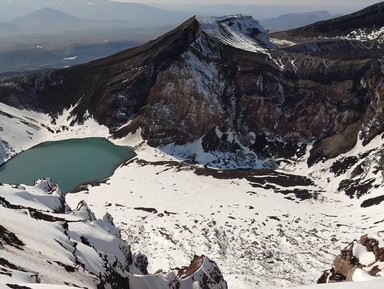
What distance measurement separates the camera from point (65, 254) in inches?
960

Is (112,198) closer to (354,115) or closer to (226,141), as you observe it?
(226,141)

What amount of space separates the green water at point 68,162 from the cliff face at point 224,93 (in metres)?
8.69

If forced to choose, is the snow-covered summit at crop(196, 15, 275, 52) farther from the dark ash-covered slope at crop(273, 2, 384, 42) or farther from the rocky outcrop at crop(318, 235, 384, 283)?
the rocky outcrop at crop(318, 235, 384, 283)

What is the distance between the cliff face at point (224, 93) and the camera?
266 ft

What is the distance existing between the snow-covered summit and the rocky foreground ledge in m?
74.6

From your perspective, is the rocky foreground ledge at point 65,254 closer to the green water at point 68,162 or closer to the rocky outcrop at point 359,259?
the rocky outcrop at point 359,259

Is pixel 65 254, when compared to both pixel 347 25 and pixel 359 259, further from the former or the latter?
pixel 347 25

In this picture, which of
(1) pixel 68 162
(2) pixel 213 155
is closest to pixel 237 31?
(2) pixel 213 155

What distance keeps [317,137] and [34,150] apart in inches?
2513

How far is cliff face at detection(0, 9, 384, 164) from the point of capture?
81125mm

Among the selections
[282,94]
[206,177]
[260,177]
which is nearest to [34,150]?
[206,177]

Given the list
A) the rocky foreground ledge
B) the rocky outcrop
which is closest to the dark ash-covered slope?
the rocky outcrop

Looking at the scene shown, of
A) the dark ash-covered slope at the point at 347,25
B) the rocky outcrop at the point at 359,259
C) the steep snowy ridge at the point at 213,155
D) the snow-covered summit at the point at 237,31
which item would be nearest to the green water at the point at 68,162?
the steep snowy ridge at the point at 213,155

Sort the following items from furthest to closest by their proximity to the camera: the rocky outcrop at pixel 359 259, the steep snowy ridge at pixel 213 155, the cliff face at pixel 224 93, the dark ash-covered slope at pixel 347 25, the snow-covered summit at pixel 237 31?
the dark ash-covered slope at pixel 347 25, the snow-covered summit at pixel 237 31, the cliff face at pixel 224 93, the steep snowy ridge at pixel 213 155, the rocky outcrop at pixel 359 259
